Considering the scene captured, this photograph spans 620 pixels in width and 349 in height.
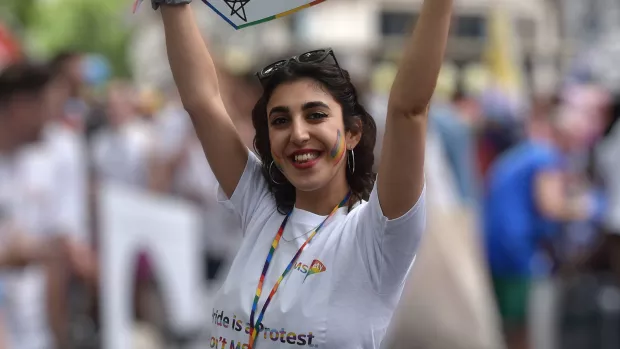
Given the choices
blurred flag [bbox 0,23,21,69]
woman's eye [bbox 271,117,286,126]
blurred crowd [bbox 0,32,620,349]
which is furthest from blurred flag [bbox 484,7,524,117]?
woman's eye [bbox 271,117,286,126]

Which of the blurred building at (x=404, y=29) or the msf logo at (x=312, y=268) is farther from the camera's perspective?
the blurred building at (x=404, y=29)

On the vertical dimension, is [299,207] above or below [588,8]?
below

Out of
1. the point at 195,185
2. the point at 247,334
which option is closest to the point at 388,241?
the point at 247,334

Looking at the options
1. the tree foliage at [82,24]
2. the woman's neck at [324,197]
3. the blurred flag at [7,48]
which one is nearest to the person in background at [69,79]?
the blurred flag at [7,48]

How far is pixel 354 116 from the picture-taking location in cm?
330

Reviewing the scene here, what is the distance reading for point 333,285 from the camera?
10.3 feet

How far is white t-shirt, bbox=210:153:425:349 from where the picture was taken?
3.08 metres

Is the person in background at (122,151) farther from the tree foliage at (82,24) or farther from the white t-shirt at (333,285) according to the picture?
the tree foliage at (82,24)

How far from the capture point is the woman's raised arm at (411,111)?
116 inches

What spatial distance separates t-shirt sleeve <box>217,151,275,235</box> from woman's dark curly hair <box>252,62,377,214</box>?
0.08ft

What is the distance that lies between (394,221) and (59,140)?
20.6ft

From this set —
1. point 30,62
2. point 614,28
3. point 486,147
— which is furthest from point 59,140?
point 614,28

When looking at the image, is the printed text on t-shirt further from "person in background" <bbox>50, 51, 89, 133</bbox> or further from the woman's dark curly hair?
"person in background" <bbox>50, 51, 89, 133</bbox>

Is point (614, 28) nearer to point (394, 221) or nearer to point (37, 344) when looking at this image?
point (37, 344)
